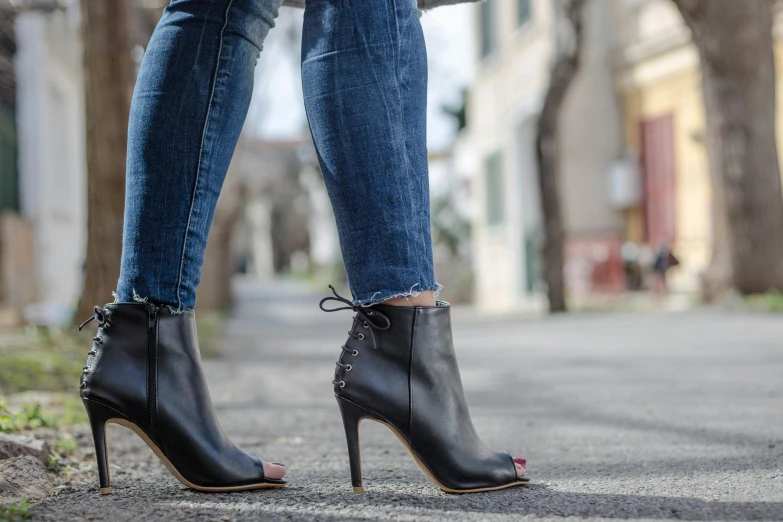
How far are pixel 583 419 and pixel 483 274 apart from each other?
649 inches

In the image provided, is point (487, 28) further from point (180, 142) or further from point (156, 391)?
point (156, 391)

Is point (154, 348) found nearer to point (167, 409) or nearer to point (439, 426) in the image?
point (167, 409)

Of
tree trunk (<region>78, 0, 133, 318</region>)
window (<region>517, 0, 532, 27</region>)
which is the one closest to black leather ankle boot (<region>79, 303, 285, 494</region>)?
tree trunk (<region>78, 0, 133, 318</region>)

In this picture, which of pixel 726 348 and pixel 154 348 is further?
pixel 726 348

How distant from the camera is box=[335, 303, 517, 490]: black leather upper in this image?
5.00 ft

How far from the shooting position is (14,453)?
1751 mm

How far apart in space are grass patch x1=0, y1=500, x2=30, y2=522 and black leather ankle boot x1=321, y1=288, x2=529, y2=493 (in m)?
0.49

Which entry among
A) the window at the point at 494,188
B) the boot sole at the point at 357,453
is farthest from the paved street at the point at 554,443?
the window at the point at 494,188

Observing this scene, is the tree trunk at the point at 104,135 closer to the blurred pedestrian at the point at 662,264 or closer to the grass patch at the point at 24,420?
the grass patch at the point at 24,420

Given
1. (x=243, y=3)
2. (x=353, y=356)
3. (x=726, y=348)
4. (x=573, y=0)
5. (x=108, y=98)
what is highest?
(x=573, y=0)

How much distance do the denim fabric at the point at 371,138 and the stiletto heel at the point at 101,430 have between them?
0.45m

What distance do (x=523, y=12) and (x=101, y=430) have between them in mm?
15647

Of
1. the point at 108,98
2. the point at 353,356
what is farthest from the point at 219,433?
the point at 108,98

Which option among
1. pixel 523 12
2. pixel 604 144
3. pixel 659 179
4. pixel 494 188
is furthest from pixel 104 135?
pixel 494 188
